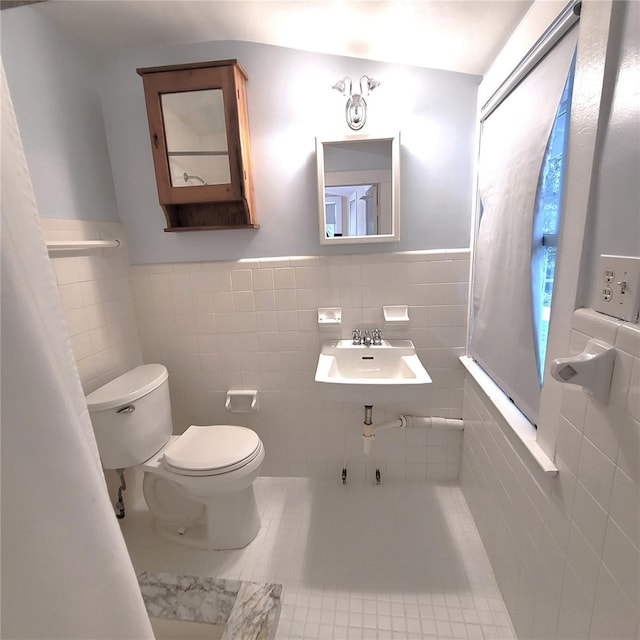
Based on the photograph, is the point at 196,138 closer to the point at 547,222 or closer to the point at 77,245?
the point at 77,245

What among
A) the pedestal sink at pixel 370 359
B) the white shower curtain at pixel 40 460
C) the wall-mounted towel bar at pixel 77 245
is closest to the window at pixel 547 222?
the pedestal sink at pixel 370 359

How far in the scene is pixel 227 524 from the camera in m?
1.47

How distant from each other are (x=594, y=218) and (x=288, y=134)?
1.28 m

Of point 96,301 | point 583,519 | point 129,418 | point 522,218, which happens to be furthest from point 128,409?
point 522,218

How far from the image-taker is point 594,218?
0.75m

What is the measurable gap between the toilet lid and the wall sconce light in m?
1.50

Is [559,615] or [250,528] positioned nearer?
[559,615]

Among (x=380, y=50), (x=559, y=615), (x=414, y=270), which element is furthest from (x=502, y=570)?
(x=380, y=50)

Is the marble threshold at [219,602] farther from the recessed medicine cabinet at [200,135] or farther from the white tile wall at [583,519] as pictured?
the recessed medicine cabinet at [200,135]

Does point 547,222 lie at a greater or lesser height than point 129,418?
Answer: greater

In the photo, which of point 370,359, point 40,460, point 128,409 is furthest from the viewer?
point 370,359

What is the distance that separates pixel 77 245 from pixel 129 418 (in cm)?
74

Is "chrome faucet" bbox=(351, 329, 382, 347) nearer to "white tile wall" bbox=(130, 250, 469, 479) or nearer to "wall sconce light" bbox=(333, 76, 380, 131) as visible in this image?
"white tile wall" bbox=(130, 250, 469, 479)

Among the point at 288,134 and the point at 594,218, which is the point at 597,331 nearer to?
the point at 594,218
